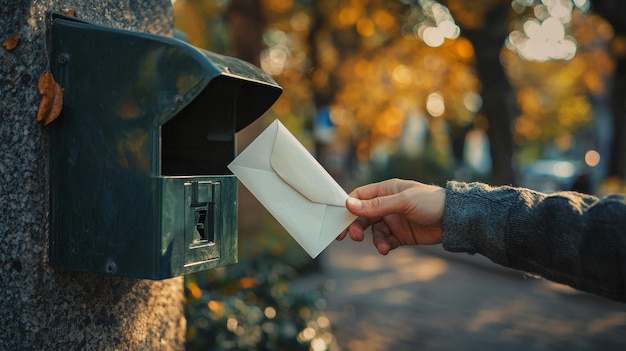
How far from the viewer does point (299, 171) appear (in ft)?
5.89

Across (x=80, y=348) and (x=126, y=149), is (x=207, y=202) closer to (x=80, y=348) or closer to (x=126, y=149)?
(x=126, y=149)

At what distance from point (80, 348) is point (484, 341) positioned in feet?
17.3

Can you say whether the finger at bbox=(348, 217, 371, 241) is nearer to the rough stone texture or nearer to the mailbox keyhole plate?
the mailbox keyhole plate

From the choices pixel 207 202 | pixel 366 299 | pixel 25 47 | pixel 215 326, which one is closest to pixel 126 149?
pixel 207 202

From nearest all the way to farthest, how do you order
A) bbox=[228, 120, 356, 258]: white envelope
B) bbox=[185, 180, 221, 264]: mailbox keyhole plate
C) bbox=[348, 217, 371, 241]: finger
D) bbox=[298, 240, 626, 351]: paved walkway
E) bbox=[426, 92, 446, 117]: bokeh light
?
bbox=[185, 180, 221, 264]: mailbox keyhole plate, bbox=[228, 120, 356, 258]: white envelope, bbox=[348, 217, 371, 241]: finger, bbox=[298, 240, 626, 351]: paved walkway, bbox=[426, 92, 446, 117]: bokeh light

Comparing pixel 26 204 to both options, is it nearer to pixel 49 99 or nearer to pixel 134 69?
pixel 49 99

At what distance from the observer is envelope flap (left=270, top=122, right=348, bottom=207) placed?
179 cm

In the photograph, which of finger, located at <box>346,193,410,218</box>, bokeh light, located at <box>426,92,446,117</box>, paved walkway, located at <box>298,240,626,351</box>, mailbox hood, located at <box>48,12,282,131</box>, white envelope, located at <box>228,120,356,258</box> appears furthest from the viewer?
bokeh light, located at <box>426,92,446,117</box>

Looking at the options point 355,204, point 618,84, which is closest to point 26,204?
point 355,204

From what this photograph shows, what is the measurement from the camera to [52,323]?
1.63m

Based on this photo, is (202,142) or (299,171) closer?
(299,171)

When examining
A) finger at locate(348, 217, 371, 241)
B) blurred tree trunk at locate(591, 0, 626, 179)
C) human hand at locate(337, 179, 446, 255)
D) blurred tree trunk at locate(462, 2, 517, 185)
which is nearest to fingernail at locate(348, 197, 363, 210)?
human hand at locate(337, 179, 446, 255)

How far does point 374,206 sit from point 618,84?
1471cm

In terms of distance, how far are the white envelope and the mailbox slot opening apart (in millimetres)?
165
